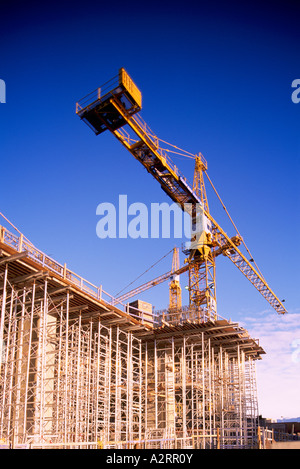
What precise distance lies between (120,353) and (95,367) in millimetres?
2724

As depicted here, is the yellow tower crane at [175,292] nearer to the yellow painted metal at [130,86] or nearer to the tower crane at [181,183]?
the tower crane at [181,183]

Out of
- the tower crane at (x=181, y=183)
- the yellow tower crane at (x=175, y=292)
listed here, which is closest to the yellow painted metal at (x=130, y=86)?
the tower crane at (x=181, y=183)

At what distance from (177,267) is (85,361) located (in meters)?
46.8

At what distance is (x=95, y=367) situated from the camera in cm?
3647

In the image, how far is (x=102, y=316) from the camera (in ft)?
119

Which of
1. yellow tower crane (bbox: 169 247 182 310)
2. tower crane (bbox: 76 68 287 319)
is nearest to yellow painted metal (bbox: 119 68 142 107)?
tower crane (bbox: 76 68 287 319)

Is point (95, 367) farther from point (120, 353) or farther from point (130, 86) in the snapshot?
point (130, 86)

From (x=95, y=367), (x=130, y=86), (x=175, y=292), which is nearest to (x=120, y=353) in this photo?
(x=95, y=367)

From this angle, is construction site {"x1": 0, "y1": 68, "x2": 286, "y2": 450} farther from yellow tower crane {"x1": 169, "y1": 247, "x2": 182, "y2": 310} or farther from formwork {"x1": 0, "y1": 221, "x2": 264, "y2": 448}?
yellow tower crane {"x1": 169, "y1": 247, "x2": 182, "y2": 310}

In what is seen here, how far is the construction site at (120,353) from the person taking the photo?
27.8 metres

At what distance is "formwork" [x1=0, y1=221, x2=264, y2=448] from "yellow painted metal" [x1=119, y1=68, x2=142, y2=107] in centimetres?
1643

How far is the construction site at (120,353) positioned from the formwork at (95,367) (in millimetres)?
103
